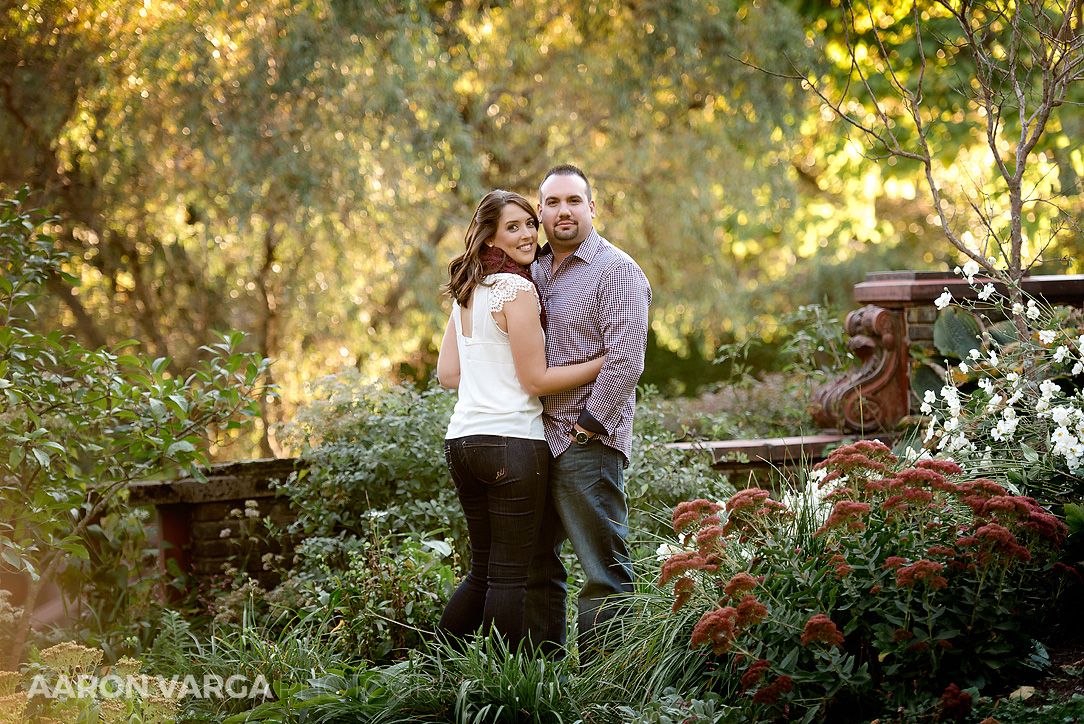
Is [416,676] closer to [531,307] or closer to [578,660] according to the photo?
[578,660]

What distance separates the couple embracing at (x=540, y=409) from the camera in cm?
288

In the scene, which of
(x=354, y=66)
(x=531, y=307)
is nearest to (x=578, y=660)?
(x=531, y=307)

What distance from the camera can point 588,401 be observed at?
9.68 feet

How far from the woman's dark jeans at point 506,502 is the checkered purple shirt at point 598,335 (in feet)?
0.51

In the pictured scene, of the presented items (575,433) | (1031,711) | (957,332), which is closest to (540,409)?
(575,433)

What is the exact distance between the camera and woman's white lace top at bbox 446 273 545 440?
2.87 m

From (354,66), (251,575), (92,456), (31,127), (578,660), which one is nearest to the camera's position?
(578,660)

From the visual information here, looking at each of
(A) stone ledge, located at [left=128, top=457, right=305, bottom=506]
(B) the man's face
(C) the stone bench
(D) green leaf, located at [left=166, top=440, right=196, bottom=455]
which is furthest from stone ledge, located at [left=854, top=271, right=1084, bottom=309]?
(D) green leaf, located at [left=166, top=440, right=196, bottom=455]

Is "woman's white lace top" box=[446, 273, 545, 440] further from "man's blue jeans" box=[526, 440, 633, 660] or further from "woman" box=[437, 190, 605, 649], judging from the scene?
"man's blue jeans" box=[526, 440, 633, 660]

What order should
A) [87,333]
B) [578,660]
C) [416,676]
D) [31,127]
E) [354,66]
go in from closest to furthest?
[416,676], [578,660], [31,127], [354,66], [87,333]

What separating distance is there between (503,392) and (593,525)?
1.82 feet

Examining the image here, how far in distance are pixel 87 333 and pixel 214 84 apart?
7.79ft

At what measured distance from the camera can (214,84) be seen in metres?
6.32

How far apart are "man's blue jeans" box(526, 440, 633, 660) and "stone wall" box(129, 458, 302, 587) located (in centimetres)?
169
